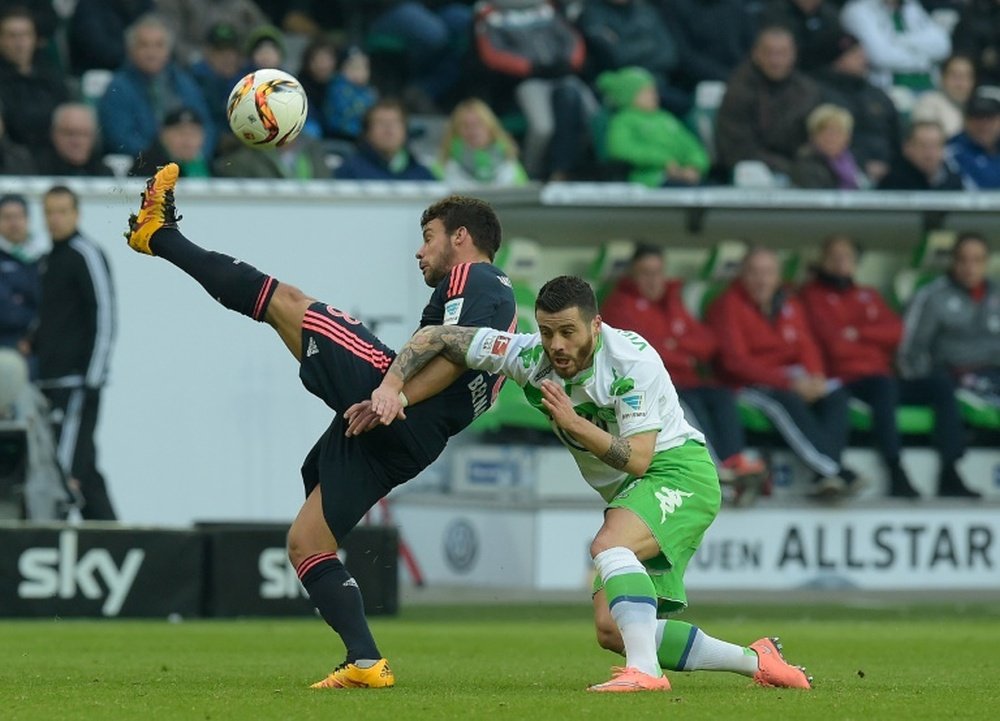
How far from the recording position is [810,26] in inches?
792

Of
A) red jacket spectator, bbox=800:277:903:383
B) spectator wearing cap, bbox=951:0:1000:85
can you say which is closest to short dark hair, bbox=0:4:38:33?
red jacket spectator, bbox=800:277:903:383

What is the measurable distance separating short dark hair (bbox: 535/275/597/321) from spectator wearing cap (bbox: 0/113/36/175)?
866 centimetres

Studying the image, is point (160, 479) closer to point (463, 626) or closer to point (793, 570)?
point (463, 626)

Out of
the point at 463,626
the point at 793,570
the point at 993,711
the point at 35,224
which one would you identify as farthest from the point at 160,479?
the point at 993,711

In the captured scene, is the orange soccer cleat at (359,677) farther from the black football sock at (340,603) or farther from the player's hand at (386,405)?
the player's hand at (386,405)

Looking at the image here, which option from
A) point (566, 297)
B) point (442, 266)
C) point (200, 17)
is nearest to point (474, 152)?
point (200, 17)

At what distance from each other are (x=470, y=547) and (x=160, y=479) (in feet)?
7.83

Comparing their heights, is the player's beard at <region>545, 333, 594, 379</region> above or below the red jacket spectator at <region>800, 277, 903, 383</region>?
below

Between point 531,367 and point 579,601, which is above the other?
point 531,367

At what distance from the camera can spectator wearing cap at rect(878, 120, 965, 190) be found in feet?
58.3

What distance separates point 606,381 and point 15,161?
347 inches

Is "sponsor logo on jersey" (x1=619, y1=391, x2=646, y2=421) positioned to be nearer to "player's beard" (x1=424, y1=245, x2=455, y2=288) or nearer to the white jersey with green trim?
the white jersey with green trim

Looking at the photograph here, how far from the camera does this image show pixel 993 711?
24.6ft

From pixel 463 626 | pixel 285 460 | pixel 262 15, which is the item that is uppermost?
pixel 262 15
